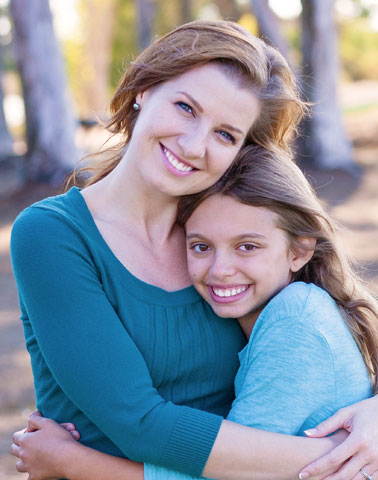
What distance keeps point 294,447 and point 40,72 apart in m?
10.1

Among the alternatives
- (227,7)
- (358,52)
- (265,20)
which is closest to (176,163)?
(265,20)

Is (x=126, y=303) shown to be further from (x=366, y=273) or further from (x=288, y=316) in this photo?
(x=366, y=273)

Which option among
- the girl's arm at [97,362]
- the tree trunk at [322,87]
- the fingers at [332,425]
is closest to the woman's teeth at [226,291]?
the girl's arm at [97,362]

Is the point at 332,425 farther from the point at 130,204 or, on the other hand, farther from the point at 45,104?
the point at 45,104

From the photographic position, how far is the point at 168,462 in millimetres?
1886

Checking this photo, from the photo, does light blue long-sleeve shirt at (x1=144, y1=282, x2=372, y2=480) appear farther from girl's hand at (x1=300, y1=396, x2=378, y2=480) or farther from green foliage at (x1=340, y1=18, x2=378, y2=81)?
green foliage at (x1=340, y1=18, x2=378, y2=81)

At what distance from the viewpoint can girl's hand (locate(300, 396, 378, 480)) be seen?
6.36ft

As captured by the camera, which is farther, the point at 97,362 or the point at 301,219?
the point at 301,219

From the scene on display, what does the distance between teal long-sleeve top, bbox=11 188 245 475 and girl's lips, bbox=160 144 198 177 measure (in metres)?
0.28

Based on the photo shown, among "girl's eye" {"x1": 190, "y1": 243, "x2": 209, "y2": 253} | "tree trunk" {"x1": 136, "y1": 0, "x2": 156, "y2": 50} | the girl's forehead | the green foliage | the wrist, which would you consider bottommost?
the wrist

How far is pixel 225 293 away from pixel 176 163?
0.42 metres

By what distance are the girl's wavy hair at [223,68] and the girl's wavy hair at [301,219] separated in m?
0.12

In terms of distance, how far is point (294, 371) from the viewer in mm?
1947

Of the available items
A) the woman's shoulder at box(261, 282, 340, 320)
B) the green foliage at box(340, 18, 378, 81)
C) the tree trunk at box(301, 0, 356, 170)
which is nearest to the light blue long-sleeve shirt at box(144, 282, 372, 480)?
the woman's shoulder at box(261, 282, 340, 320)
